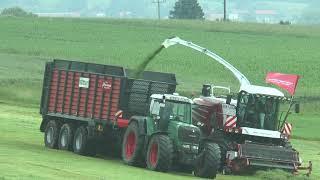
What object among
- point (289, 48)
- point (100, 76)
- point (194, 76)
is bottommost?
point (100, 76)

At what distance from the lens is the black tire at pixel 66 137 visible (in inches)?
1097

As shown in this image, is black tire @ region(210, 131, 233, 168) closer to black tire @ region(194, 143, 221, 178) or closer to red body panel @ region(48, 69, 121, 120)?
black tire @ region(194, 143, 221, 178)

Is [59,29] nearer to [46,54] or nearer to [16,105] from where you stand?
[46,54]

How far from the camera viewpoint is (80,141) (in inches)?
1067

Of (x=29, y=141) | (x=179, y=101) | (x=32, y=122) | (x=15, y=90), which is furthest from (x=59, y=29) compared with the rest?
(x=179, y=101)

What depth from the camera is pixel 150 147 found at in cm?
2305

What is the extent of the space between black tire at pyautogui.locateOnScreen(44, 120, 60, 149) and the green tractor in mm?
4808

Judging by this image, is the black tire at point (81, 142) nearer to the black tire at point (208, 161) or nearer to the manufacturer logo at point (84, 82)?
the manufacturer logo at point (84, 82)

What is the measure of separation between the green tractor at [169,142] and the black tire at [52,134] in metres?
4.81

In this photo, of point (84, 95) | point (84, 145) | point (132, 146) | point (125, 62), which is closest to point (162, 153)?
point (132, 146)

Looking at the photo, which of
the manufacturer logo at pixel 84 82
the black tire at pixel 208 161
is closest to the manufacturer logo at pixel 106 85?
A: the manufacturer logo at pixel 84 82

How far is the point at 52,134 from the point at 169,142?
25.2 feet

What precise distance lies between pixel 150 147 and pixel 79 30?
2716 inches

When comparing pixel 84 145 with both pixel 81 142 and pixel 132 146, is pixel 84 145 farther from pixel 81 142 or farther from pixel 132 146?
pixel 132 146
